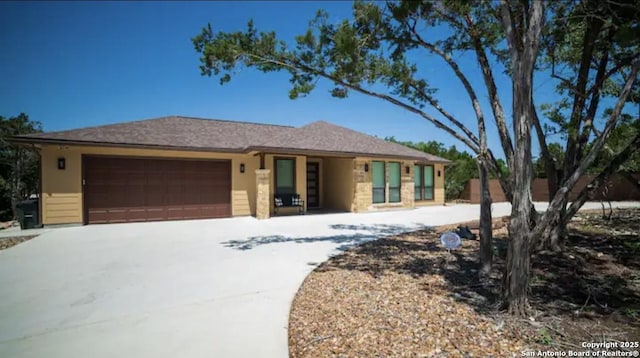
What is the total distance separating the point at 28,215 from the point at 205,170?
18.1ft

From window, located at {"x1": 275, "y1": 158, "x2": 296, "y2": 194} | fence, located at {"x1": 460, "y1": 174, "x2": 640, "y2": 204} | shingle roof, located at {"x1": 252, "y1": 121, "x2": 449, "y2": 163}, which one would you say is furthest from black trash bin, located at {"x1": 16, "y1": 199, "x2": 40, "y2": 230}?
fence, located at {"x1": 460, "y1": 174, "x2": 640, "y2": 204}

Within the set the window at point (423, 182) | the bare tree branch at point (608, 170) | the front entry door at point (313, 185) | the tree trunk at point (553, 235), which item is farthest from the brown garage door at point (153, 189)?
the bare tree branch at point (608, 170)

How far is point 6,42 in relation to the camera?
9250mm

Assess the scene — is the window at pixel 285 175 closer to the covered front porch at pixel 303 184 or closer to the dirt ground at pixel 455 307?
the covered front porch at pixel 303 184

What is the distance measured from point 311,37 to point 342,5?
1.02 meters

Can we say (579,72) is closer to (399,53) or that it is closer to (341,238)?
(399,53)

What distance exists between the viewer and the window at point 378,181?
48.8 feet

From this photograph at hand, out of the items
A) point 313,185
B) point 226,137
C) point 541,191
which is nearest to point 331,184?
point 313,185

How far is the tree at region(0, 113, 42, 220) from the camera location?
13562 mm

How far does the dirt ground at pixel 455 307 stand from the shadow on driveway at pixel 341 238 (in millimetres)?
1815

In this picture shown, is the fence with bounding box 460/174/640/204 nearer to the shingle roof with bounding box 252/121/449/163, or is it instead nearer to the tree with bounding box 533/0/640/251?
the shingle roof with bounding box 252/121/449/163

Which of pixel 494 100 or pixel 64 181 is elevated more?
pixel 494 100

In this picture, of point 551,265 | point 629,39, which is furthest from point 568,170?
point 629,39

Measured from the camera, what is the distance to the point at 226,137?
13461 mm
